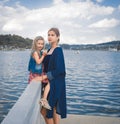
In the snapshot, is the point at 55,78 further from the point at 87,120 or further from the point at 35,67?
the point at 87,120

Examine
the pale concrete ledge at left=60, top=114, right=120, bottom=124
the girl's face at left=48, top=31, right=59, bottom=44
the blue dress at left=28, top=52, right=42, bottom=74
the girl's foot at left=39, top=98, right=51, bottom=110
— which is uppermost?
the girl's face at left=48, top=31, right=59, bottom=44

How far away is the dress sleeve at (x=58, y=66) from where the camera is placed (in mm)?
3730

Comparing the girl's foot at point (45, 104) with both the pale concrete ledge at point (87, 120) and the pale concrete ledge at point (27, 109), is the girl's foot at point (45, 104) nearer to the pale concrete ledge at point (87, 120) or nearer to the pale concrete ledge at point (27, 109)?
the pale concrete ledge at point (27, 109)

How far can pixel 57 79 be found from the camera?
382 cm

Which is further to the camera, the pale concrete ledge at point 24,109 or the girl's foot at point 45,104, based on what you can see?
the girl's foot at point 45,104

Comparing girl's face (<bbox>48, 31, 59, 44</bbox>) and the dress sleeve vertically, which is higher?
girl's face (<bbox>48, 31, 59, 44</bbox>)

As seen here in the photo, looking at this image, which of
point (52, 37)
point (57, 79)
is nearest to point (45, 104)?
point (57, 79)

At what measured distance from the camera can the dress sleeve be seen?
3.73m

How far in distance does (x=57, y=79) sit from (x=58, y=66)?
20cm

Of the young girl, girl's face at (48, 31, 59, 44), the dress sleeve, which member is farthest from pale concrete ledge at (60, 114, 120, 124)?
girl's face at (48, 31, 59, 44)

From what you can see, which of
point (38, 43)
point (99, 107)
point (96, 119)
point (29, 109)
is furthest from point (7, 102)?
point (29, 109)

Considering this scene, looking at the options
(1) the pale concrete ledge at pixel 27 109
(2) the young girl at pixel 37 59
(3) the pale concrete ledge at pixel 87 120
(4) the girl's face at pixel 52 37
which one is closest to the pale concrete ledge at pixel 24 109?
(1) the pale concrete ledge at pixel 27 109

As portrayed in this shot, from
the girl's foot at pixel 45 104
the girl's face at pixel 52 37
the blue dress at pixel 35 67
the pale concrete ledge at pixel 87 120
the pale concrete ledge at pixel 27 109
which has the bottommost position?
the pale concrete ledge at pixel 87 120

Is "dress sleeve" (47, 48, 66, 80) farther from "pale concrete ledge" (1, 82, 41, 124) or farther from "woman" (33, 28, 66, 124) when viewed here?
"pale concrete ledge" (1, 82, 41, 124)
